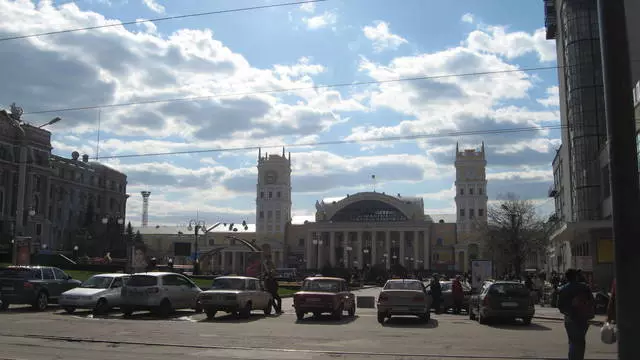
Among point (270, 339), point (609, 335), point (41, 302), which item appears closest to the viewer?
point (609, 335)

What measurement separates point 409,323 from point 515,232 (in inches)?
1574

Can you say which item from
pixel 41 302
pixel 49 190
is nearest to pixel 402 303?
pixel 41 302

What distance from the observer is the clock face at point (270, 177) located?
152500 mm

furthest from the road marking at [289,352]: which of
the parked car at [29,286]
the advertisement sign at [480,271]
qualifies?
the advertisement sign at [480,271]

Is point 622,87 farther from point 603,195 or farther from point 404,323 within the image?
point 603,195

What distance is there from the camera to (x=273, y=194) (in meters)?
153

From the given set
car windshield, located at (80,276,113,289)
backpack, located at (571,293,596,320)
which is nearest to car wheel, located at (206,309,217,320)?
car windshield, located at (80,276,113,289)

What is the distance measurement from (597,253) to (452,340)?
2863 centimetres

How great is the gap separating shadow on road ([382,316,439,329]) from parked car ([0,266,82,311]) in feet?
45.0

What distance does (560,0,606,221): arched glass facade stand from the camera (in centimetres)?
4956

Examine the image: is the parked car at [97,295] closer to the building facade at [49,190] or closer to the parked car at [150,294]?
the parked car at [150,294]

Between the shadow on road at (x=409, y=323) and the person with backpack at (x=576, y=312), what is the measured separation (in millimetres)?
10694

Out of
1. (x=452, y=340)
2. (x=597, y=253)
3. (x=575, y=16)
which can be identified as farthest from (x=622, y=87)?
(x=575, y=16)

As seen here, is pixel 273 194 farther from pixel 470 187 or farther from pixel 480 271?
pixel 480 271
